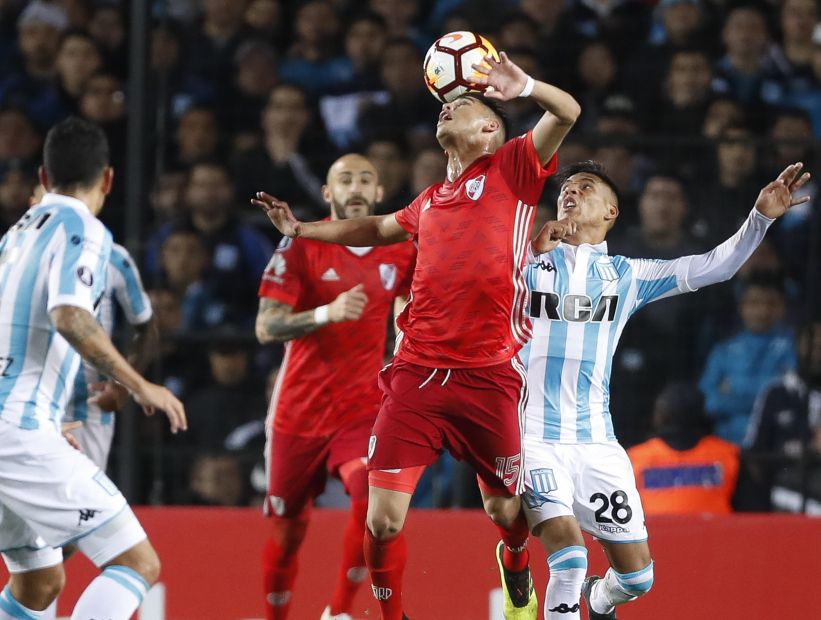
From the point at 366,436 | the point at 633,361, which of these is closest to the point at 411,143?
the point at 633,361

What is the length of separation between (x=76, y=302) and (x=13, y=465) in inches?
21.7

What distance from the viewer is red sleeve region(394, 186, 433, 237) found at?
5152mm

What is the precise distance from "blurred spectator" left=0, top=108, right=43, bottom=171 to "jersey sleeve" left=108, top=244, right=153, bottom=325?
297 cm

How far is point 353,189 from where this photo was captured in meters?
6.01

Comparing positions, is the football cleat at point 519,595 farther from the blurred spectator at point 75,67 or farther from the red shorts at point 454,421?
the blurred spectator at point 75,67

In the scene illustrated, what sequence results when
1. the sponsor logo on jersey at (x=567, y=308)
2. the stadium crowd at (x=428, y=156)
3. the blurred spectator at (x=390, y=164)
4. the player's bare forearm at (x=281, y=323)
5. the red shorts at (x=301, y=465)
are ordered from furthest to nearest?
the blurred spectator at (x=390, y=164), the stadium crowd at (x=428, y=156), the red shorts at (x=301, y=465), the player's bare forearm at (x=281, y=323), the sponsor logo on jersey at (x=567, y=308)

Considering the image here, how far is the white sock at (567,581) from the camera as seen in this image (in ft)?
16.5

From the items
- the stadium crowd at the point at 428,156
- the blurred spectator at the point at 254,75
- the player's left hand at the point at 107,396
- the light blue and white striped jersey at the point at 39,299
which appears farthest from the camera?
the blurred spectator at the point at 254,75

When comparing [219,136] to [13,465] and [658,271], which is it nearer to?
[658,271]

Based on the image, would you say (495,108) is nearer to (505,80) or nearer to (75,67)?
(505,80)

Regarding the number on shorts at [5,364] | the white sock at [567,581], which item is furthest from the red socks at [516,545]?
the number on shorts at [5,364]

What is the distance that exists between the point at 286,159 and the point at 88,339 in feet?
12.3

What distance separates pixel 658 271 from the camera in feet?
17.8

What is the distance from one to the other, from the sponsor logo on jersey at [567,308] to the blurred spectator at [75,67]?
4.28 m
